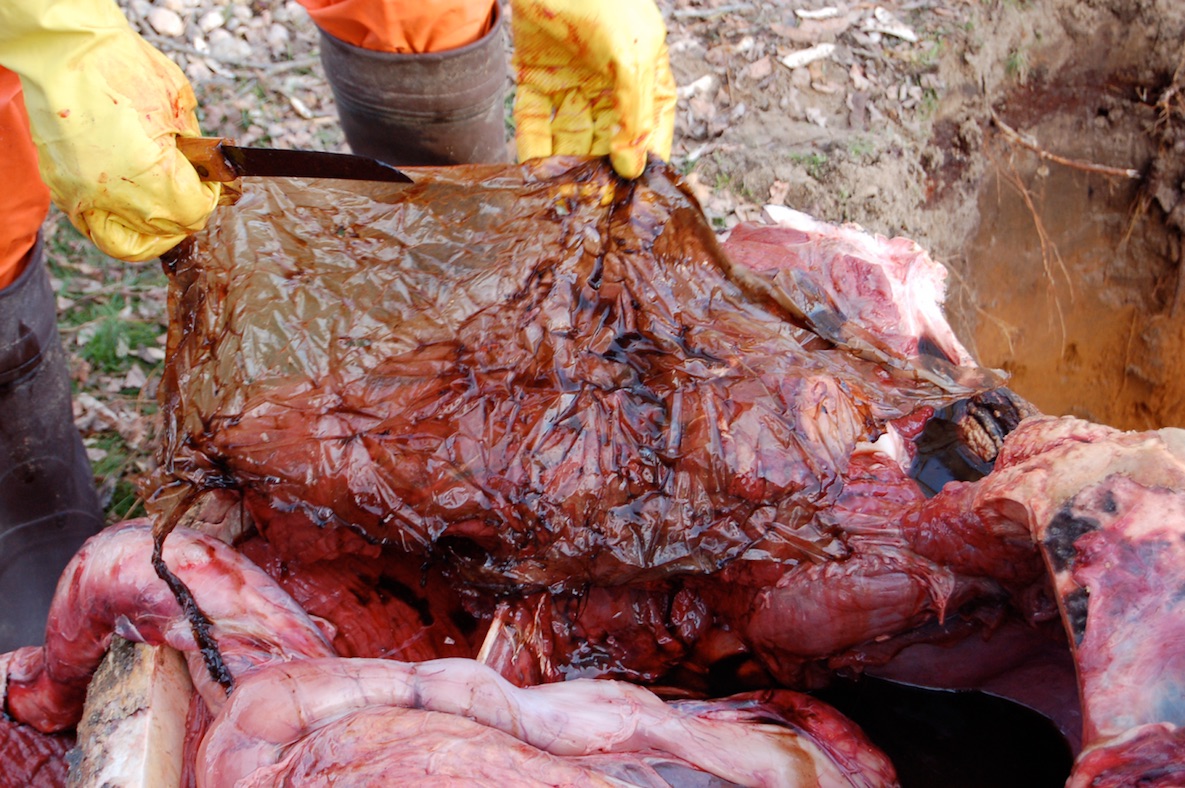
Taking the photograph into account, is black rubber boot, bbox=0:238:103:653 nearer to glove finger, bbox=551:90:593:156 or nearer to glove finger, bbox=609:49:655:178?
glove finger, bbox=551:90:593:156

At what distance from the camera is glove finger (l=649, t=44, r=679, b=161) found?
221 cm

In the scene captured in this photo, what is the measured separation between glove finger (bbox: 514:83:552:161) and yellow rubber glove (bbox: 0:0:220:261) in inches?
30.9

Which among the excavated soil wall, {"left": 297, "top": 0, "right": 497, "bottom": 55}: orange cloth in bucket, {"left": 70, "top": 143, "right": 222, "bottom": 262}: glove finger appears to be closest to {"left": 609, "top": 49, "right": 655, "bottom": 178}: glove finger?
{"left": 70, "top": 143, "right": 222, "bottom": 262}: glove finger

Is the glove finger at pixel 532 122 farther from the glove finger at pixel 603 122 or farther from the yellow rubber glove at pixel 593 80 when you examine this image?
the glove finger at pixel 603 122

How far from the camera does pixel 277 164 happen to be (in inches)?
72.1

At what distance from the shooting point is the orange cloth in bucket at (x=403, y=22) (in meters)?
3.12

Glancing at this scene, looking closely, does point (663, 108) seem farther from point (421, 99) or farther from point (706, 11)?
point (706, 11)

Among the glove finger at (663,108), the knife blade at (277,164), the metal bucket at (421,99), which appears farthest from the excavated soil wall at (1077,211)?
the knife blade at (277,164)

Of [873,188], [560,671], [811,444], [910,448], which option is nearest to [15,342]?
[560,671]

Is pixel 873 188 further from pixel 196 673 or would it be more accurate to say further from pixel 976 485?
pixel 196 673

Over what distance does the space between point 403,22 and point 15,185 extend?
1.36 metres

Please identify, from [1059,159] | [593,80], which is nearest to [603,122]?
[593,80]

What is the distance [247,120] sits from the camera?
4566 millimetres

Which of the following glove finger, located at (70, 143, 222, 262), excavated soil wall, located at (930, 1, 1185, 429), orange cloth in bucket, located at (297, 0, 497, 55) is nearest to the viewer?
glove finger, located at (70, 143, 222, 262)
